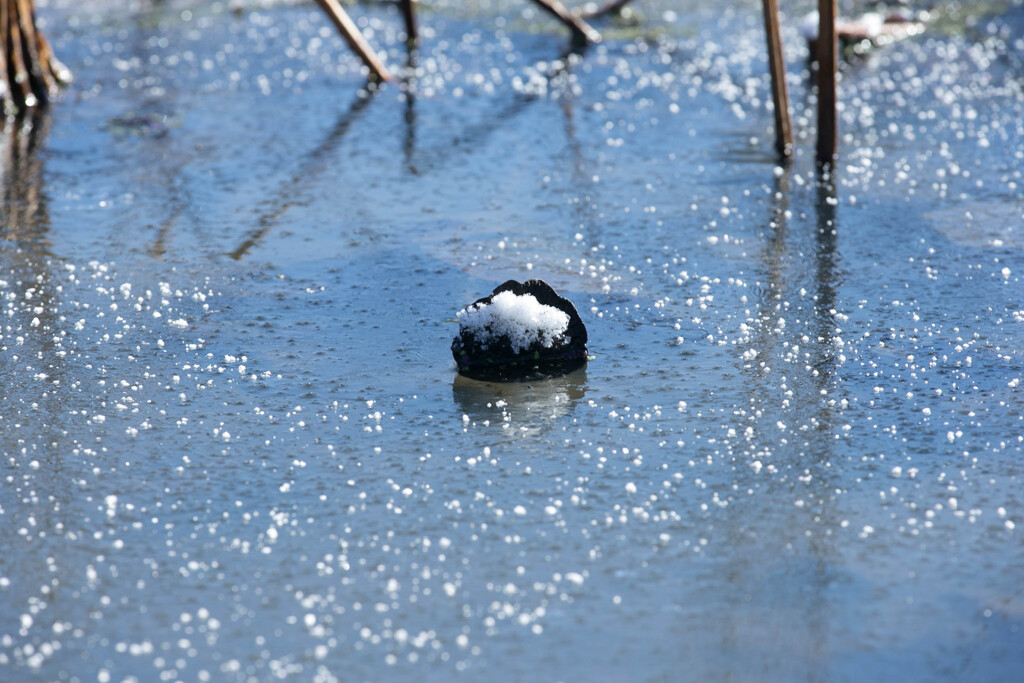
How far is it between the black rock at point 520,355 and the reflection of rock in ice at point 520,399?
5 centimetres

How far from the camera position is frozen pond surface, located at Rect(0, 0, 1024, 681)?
8.07 feet

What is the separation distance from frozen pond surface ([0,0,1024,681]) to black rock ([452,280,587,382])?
0.09 metres

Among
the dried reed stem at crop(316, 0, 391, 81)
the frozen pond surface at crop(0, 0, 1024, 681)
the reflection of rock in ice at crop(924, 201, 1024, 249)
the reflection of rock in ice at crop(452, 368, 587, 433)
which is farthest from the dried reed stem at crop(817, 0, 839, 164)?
the dried reed stem at crop(316, 0, 391, 81)

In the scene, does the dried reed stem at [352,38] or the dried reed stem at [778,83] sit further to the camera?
the dried reed stem at [352,38]

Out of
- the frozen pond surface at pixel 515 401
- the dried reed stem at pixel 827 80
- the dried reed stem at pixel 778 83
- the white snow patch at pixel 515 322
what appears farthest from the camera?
the dried reed stem at pixel 778 83

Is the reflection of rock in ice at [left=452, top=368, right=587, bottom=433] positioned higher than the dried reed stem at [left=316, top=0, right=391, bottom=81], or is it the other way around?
the dried reed stem at [left=316, top=0, right=391, bottom=81]

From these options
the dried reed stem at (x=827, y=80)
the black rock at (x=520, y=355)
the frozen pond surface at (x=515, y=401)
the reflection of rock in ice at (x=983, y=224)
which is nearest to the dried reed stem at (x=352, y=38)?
the frozen pond surface at (x=515, y=401)

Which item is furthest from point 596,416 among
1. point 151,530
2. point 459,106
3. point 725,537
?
point 459,106

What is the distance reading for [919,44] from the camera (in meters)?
8.47

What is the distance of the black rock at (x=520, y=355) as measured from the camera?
373 centimetres

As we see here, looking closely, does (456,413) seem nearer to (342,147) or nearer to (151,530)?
(151,530)

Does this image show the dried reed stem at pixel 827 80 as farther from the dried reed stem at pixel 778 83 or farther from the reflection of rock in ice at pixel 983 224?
the reflection of rock in ice at pixel 983 224

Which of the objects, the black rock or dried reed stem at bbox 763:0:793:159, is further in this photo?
dried reed stem at bbox 763:0:793:159

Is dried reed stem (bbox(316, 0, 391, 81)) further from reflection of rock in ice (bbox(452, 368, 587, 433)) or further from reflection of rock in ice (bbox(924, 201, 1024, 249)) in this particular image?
reflection of rock in ice (bbox(452, 368, 587, 433))
